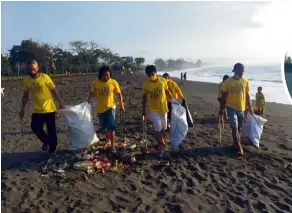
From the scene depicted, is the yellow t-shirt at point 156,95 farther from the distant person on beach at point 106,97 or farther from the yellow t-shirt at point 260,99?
the yellow t-shirt at point 260,99

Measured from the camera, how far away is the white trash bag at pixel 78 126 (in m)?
5.56

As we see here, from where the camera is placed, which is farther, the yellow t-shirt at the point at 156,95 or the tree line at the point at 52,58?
the tree line at the point at 52,58

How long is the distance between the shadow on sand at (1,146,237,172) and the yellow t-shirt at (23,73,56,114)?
0.89m

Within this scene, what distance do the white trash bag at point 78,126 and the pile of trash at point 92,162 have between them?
14cm

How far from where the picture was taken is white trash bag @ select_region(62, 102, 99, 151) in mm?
5559

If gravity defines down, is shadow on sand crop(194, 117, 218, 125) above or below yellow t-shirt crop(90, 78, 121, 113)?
below

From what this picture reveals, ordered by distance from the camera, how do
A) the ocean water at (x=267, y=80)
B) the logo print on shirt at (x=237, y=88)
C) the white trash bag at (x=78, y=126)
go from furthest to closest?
the ocean water at (x=267, y=80), the logo print on shirt at (x=237, y=88), the white trash bag at (x=78, y=126)

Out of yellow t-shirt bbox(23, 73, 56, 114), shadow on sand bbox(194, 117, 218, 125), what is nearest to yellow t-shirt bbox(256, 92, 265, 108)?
shadow on sand bbox(194, 117, 218, 125)

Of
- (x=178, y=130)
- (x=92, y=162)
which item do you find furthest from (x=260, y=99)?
(x=92, y=162)

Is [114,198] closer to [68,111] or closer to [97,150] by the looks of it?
[97,150]

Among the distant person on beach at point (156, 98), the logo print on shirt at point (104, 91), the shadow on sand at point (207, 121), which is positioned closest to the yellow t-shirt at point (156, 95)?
the distant person on beach at point (156, 98)

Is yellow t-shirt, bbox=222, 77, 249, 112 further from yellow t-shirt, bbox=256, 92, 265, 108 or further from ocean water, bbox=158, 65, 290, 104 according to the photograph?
yellow t-shirt, bbox=256, 92, 265, 108

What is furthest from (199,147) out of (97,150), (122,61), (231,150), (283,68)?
(122,61)

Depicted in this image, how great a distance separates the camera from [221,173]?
4.95 meters
